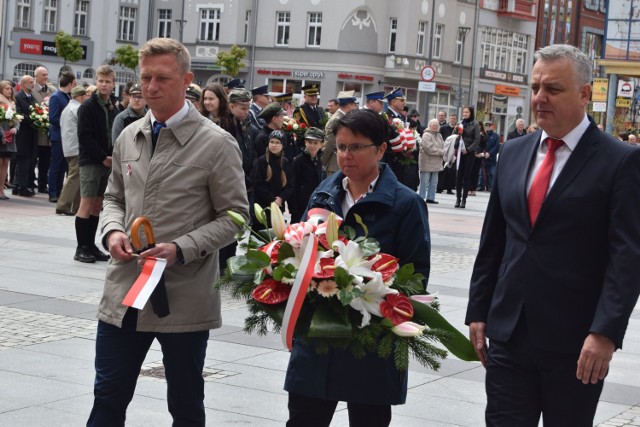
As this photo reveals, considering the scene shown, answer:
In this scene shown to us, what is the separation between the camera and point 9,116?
61.4 ft

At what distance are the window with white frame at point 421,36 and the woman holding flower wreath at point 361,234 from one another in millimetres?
65685

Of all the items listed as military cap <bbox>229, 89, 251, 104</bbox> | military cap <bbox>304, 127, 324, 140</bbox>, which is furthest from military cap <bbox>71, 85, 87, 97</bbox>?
military cap <bbox>229, 89, 251, 104</bbox>

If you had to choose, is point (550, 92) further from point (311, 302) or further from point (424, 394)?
point (424, 394)

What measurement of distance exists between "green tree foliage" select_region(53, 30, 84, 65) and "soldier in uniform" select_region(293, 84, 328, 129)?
4102cm

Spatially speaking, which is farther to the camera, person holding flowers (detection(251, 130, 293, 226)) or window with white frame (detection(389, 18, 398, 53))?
window with white frame (detection(389, 18, 398, 53))

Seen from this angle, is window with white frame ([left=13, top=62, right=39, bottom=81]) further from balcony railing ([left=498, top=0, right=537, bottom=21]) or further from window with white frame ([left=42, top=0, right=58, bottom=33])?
balcony railing ([left=498, top=0, right=537, bottom=21])

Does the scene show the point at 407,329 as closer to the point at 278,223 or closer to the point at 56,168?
the point at 278,223

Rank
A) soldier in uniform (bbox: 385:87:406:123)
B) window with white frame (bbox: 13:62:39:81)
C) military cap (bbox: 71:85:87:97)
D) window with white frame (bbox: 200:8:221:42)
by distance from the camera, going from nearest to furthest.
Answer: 1. military cap (bbox: 71:85:87:97)
2. soldier in uniform (bbox: 385:87:406:123)
3. window with white frame (bbox: 13:62:39:81)
4. window with white frame (bbox: 200:8:221:42)

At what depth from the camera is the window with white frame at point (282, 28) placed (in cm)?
6962

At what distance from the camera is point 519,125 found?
33906 mm

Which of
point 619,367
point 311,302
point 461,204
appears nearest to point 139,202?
point 311,302

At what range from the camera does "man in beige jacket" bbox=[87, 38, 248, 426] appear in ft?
15.8

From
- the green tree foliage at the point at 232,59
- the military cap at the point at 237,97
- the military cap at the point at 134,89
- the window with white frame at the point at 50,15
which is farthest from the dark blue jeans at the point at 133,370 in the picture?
the green tree foliage at the point at 232,59

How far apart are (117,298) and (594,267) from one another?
188 centimetres
